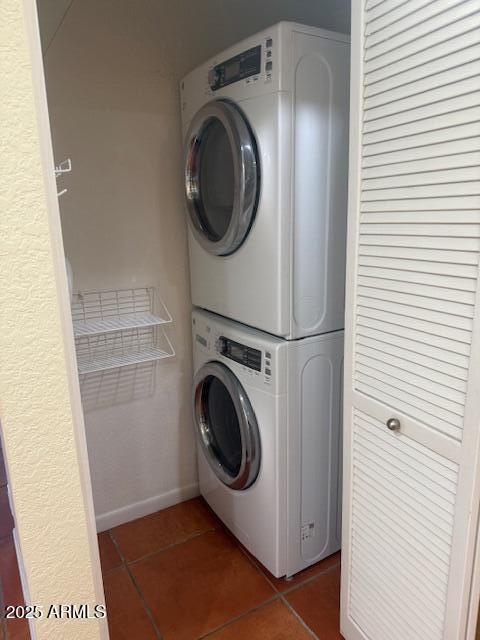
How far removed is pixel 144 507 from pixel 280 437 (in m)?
0.95

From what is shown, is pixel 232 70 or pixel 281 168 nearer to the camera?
pixel 281 168

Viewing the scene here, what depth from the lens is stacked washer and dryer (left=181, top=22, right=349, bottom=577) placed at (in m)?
1.41

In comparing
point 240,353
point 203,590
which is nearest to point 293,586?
point 203,590

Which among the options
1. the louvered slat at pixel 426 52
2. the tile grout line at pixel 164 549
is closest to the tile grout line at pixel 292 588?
the tile grout line at pixel 164 549

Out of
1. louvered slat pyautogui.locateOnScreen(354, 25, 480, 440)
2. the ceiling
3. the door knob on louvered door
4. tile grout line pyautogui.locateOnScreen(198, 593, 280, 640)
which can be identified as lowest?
tile grout line pyautogui.locateOnScreen(198, 593, 280, 640)

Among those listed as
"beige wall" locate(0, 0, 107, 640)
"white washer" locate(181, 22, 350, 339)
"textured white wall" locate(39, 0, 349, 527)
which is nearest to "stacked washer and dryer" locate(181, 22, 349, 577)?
"white washer" locate(181, 22, 350, 339)

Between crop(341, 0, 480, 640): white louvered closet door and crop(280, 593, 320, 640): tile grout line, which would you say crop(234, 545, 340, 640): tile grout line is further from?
crop(341, 0, 480, 640): white louvered closet door

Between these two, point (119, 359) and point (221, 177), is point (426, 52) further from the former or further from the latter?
point (119, 359)

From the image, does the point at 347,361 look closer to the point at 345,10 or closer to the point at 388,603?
the point at 388,603

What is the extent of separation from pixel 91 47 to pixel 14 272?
4.21 feet

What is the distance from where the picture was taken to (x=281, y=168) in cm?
140

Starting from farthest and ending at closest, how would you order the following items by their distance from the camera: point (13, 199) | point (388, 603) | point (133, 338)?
1. point (133, 338)
2. point (388, 603)
3. point (13, 199)

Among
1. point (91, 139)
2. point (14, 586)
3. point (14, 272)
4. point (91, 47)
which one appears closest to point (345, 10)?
point (91, 47)

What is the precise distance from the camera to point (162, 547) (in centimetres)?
199
